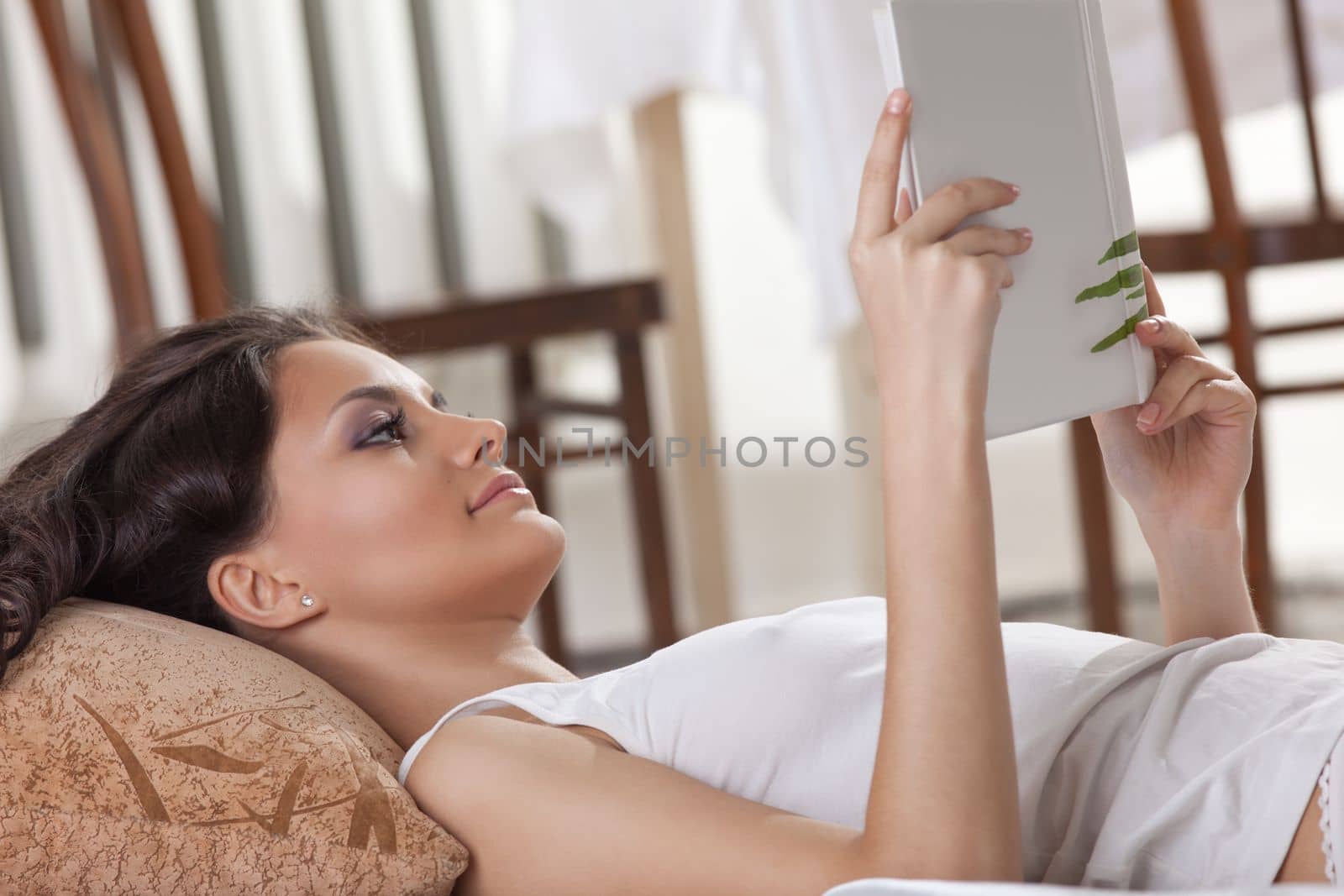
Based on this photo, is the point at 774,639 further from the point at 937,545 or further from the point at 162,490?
the point at 162,490

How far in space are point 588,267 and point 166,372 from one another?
6.19ft

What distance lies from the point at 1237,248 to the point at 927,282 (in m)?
1.27

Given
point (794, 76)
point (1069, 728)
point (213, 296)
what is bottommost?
point (1069, 728)

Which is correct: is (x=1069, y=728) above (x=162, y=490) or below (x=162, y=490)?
below

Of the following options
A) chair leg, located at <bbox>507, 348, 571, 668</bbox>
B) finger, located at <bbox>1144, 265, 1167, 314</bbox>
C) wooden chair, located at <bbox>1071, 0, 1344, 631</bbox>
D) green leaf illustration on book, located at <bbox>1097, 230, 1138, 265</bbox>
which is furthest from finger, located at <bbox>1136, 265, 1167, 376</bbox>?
chair leg, located at <bbox>507, 348, 571, 668</bbox>

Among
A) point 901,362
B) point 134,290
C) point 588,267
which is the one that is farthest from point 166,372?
point 588,267

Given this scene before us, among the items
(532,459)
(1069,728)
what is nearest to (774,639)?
(1069,728)

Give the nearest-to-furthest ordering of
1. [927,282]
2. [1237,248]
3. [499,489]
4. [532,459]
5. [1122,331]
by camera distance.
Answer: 1. [927,282]
2. [1122,331]
3. [499,489]
4. [1237,248]
5. [532,459]

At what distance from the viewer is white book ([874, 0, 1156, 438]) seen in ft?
2.20

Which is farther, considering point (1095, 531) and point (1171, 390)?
point (1095, 531)

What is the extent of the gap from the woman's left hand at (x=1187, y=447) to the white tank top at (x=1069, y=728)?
3.8 inches

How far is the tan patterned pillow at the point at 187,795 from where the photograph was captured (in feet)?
2.47

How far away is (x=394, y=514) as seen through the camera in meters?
0.94

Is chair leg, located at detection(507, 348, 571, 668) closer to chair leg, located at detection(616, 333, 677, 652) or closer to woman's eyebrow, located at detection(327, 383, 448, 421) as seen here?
chair leg, located at detection(616, 333, 677, 652)
